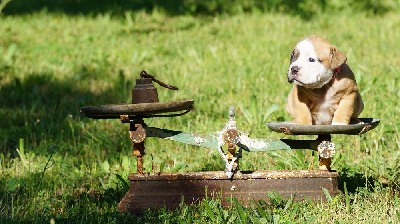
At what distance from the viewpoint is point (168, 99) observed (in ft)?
22.4

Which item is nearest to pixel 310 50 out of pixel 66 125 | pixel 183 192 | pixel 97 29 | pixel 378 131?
pixel 183 192

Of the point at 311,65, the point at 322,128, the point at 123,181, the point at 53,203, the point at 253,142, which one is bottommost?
the point at 53,203

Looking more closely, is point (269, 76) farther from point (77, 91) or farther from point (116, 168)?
point (116, 168)

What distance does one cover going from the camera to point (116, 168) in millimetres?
5125

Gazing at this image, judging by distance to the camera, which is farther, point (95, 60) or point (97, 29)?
point (97, 29)

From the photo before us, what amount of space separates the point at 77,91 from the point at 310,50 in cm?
427

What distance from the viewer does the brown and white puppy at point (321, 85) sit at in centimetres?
368

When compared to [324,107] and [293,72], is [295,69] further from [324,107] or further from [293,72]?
[324,107]

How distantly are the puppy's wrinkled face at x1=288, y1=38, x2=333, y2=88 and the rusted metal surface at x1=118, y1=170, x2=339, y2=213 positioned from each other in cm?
67

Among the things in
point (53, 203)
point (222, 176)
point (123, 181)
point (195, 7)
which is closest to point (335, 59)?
point (222, 176)

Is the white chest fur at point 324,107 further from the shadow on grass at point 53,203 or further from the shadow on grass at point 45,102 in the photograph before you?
Result: the shadow on grass at point 45,102

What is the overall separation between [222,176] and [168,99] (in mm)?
2908

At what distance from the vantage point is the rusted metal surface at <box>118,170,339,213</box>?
401 centimetres

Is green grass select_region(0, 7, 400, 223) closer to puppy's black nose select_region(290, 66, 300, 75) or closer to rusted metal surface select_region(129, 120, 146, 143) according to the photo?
rusted metal surface select_region(129, 120, 146, 143)
